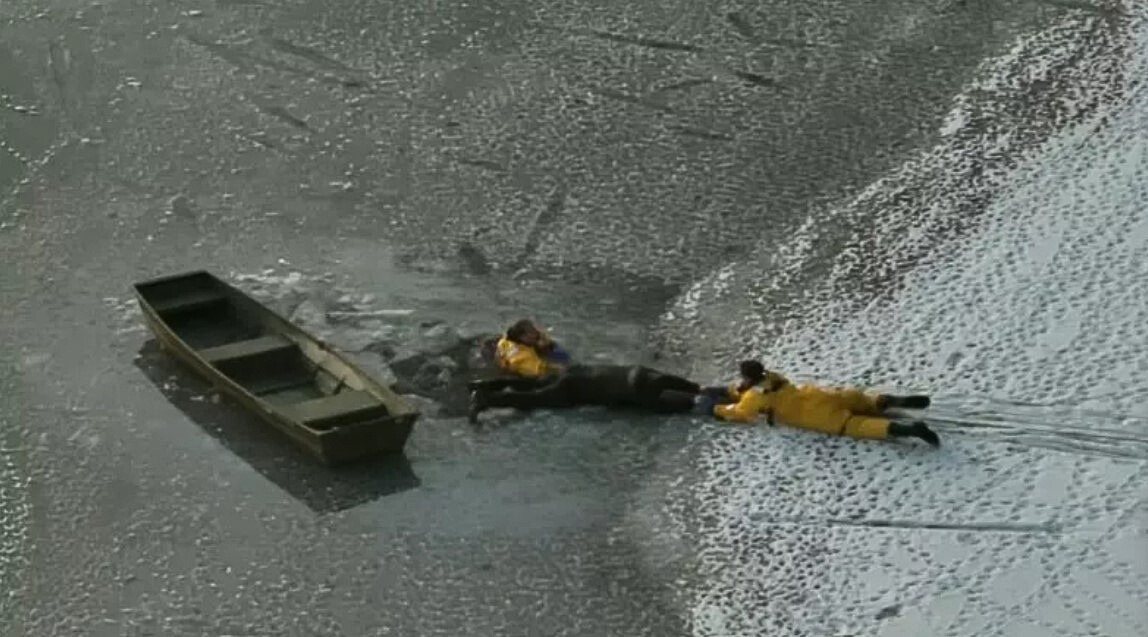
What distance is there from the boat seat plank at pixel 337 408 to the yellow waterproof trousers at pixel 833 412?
90cm

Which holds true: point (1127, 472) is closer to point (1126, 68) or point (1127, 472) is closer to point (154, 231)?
point (1126, 68)

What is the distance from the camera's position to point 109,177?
18.0 ft

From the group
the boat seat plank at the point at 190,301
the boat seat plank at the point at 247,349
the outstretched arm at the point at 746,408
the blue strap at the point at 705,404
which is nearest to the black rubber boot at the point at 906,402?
the outstretched arm at the point at 746,408

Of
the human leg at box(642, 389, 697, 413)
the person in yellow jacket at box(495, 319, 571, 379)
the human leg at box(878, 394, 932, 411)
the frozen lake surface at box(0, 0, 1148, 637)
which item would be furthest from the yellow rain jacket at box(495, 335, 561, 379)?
the human leg at box(878, 394, 932, 411)

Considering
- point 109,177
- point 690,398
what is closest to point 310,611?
point 690,398

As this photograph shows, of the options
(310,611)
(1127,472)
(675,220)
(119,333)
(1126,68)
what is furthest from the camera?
(1126,68)

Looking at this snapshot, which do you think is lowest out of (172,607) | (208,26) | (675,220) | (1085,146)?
(172,607)

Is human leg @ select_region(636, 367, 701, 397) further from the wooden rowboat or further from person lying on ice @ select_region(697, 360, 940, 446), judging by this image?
the wooden rowboat

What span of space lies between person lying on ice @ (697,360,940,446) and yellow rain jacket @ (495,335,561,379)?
39 centimetres

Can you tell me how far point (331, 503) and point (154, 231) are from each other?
1318 mm

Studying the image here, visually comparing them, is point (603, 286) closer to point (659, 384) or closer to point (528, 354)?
point (528, 354)

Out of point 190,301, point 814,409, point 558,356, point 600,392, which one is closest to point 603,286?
point 558,356

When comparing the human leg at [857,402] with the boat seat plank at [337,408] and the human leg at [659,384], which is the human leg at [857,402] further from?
the boat seat plank at [337,408]

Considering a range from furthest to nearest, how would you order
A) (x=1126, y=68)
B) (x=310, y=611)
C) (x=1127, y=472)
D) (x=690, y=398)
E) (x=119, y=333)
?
(x=1126, y=68), (x=119, y=333), (x=690, y=398), (x=1127, y=472), (x=310, y=611)
